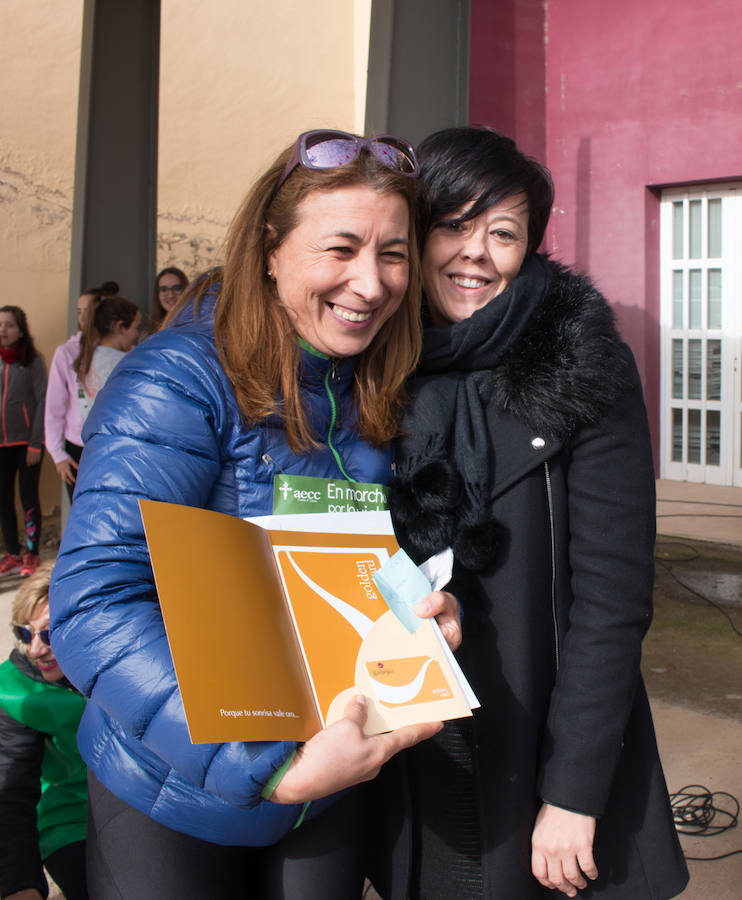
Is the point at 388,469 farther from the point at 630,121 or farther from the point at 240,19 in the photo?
the point at 240,19

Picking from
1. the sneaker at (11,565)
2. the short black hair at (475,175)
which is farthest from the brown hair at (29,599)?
the sneaker at (11,565)

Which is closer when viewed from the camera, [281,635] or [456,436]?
[281,635]

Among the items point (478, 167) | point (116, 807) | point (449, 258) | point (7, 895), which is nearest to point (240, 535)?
point (116, 807)

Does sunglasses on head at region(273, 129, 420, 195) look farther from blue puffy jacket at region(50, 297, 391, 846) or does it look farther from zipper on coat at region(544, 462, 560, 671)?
zipper on coat at region(544, 462, 560, 671)

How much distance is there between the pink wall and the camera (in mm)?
8031

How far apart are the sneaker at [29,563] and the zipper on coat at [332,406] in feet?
17.6

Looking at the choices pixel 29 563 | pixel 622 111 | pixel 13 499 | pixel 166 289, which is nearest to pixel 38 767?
pixel 166 289

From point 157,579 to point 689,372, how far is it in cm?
865

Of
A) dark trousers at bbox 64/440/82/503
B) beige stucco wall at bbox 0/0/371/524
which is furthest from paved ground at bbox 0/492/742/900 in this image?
beige stucco wall at bbox 0/0/371/524

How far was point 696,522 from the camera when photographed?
23.4 ft

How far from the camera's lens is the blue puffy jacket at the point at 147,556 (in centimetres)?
104

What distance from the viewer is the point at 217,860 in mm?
1307

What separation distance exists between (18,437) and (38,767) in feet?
16.0

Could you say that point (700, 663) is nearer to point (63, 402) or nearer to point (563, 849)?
point (563, 849)
